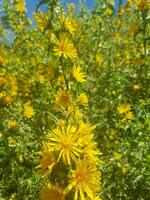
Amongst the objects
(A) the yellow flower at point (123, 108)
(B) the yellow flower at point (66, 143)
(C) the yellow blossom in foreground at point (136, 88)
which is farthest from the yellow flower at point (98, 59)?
(B) the yellow flower at point (66, 143)

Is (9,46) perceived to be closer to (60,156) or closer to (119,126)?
(119,126)

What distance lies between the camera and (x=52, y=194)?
100 inches

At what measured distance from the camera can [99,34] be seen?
24.3 ft

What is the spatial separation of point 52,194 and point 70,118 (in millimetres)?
417

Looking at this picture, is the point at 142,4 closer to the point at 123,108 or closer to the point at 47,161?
the point at 123,108

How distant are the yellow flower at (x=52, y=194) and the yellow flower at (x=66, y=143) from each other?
5.8 inches

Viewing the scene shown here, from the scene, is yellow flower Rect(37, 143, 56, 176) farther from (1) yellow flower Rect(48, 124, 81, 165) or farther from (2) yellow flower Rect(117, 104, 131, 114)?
(2) yellow flower Rect(117, 104, 131, 114)

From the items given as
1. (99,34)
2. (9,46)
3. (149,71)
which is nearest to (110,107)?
(149,71)

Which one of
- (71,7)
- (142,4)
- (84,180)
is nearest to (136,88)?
(142,4)

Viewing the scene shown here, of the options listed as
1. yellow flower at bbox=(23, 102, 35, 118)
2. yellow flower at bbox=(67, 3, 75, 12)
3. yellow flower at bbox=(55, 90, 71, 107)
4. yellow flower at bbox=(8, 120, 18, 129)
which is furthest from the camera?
yellow flower at bbox=(67, 3, 75, 12)

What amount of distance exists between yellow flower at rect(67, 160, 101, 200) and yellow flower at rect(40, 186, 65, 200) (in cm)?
5

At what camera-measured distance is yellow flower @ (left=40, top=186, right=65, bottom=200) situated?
2.53 m

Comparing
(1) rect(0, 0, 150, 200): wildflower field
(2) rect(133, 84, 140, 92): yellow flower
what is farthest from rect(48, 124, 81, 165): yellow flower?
(2) rect(133, 84, 140, 92): yellow flower

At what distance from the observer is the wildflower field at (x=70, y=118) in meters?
2.59
